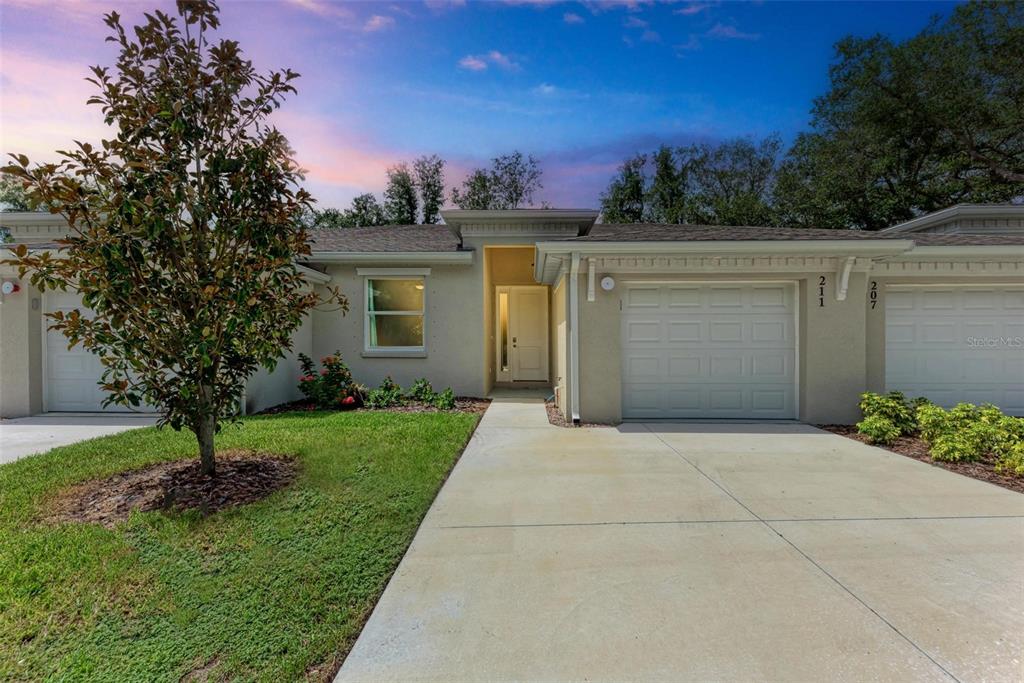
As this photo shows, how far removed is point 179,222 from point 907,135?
85.1ft

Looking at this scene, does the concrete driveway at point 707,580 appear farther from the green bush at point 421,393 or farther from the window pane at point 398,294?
the window pane at point 398,294

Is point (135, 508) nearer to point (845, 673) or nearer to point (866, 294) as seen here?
point (845, 673)

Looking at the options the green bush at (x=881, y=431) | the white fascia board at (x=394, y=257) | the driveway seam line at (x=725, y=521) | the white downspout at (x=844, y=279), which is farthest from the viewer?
the white fascia board at (x=394, y=257)

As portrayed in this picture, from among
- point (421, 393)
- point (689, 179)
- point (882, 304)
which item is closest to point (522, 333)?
point (421, 393)

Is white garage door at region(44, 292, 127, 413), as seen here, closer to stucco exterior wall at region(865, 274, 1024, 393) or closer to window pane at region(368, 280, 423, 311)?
window pane at region(368, 280, 423, 311)

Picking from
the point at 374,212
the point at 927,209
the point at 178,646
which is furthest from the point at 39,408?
the point at 927,209

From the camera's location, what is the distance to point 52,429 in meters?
7.20

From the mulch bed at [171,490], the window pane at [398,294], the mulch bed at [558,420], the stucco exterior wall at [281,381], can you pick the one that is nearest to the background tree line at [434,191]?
the window pane at [398,294]

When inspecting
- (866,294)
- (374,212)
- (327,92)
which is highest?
(374,212)

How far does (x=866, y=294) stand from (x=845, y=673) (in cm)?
739

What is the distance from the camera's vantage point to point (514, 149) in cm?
2605

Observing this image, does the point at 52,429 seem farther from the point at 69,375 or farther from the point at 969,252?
the point at 969,252

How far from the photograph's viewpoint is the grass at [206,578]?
220 centimetres

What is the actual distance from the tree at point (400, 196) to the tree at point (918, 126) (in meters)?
20.3
